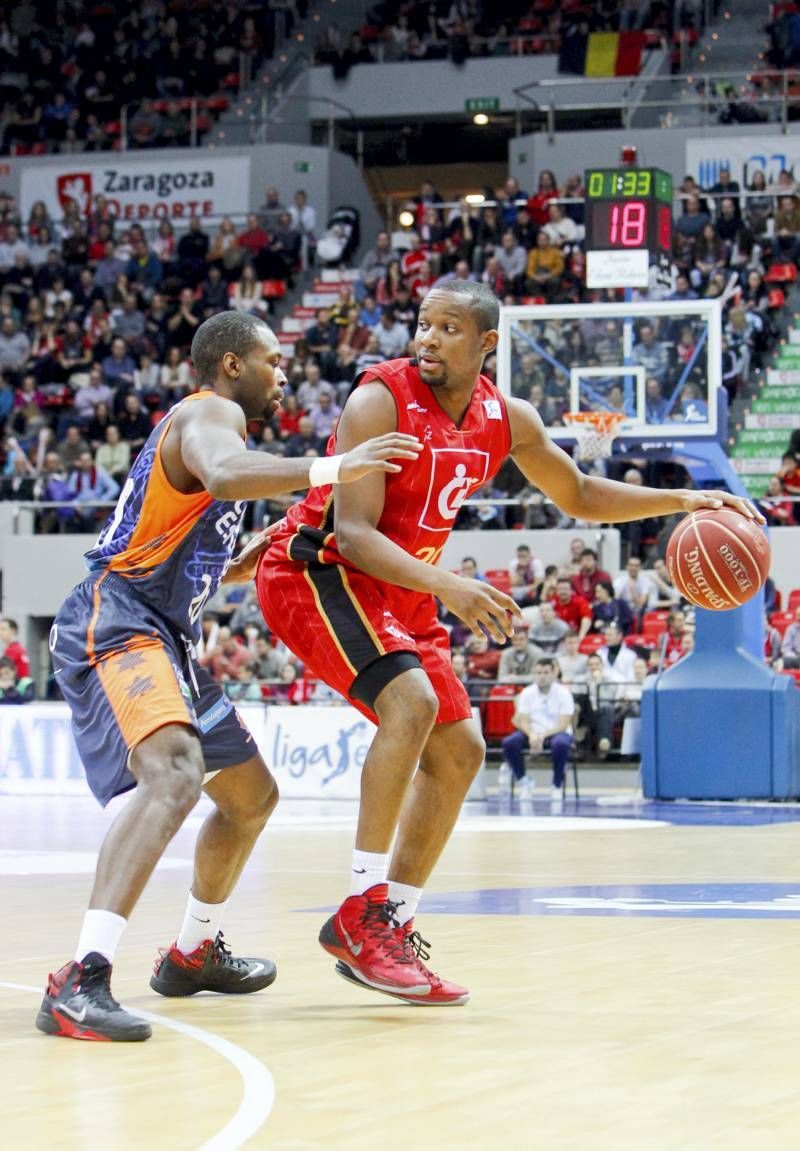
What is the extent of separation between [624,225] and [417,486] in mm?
12695

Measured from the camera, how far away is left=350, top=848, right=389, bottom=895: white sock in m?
5.29

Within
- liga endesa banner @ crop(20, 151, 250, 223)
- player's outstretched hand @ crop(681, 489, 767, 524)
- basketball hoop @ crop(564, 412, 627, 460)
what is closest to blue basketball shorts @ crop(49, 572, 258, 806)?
player's outstretched hand @ crop(681, 489, 767, 524)

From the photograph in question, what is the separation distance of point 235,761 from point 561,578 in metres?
14.1

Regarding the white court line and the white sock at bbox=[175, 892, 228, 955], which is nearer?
the white court line

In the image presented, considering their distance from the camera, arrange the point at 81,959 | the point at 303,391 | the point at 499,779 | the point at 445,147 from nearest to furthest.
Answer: the point at 81,959, the point at 499,779, the point at 303,391, the point at 445,147

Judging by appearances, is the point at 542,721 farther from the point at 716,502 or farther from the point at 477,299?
the point at 477,299

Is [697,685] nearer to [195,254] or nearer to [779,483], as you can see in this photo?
[779,483]

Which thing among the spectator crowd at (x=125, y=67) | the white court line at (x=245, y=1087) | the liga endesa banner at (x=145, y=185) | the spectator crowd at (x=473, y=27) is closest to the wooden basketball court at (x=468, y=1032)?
the white court line at (x=245, y=1087)

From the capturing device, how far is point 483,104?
98.9ft

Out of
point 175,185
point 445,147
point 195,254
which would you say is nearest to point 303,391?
point 195,254

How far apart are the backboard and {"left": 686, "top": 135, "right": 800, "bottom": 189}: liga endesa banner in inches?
348

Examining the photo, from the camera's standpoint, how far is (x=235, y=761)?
5.41 m

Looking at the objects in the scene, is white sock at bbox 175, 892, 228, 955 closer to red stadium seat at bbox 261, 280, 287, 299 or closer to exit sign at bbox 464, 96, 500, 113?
red stadium seat at bbox 261, 280, 287, 299

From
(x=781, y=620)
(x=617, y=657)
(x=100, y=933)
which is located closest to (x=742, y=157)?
(x=781, y=620)
